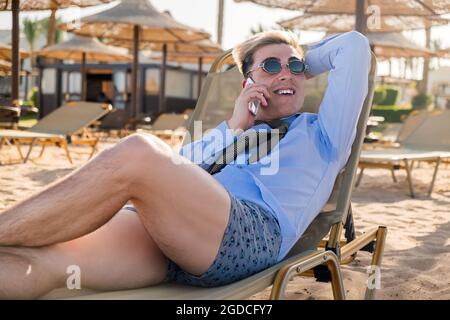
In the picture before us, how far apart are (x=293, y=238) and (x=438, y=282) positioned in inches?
51.3

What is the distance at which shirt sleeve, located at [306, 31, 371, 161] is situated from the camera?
1.97 m

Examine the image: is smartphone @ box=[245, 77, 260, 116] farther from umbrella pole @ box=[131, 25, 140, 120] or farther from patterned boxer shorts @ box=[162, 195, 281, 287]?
umbrella pole @ box=[131, 25, 140, 120]

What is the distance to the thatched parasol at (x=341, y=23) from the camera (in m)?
10.1

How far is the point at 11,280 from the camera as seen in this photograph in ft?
4.45

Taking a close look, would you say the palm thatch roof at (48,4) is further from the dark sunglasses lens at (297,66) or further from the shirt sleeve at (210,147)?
the dark sunglasses lens at (297,66)

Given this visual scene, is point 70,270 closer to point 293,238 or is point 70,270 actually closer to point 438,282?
point 293,238

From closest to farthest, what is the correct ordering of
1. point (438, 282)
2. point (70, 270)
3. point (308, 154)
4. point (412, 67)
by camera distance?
point (70, 270) → point (308, 154) → point (438, 282) → point (412, 67)

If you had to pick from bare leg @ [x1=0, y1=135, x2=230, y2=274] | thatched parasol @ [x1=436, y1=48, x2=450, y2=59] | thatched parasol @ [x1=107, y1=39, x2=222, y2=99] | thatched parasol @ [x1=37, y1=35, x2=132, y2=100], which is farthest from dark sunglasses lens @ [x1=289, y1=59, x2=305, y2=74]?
thatched parasol @ [x1=37, y1=35, x2=132, y2=100]

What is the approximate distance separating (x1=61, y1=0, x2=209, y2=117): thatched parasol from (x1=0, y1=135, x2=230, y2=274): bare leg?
8.58 metres

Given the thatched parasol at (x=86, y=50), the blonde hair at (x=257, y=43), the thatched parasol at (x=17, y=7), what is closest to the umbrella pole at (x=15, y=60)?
the thatched parasol at (x=17, y=7)

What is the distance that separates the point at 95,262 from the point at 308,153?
30.6 inches

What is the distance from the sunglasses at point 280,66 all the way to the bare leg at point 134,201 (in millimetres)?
738
